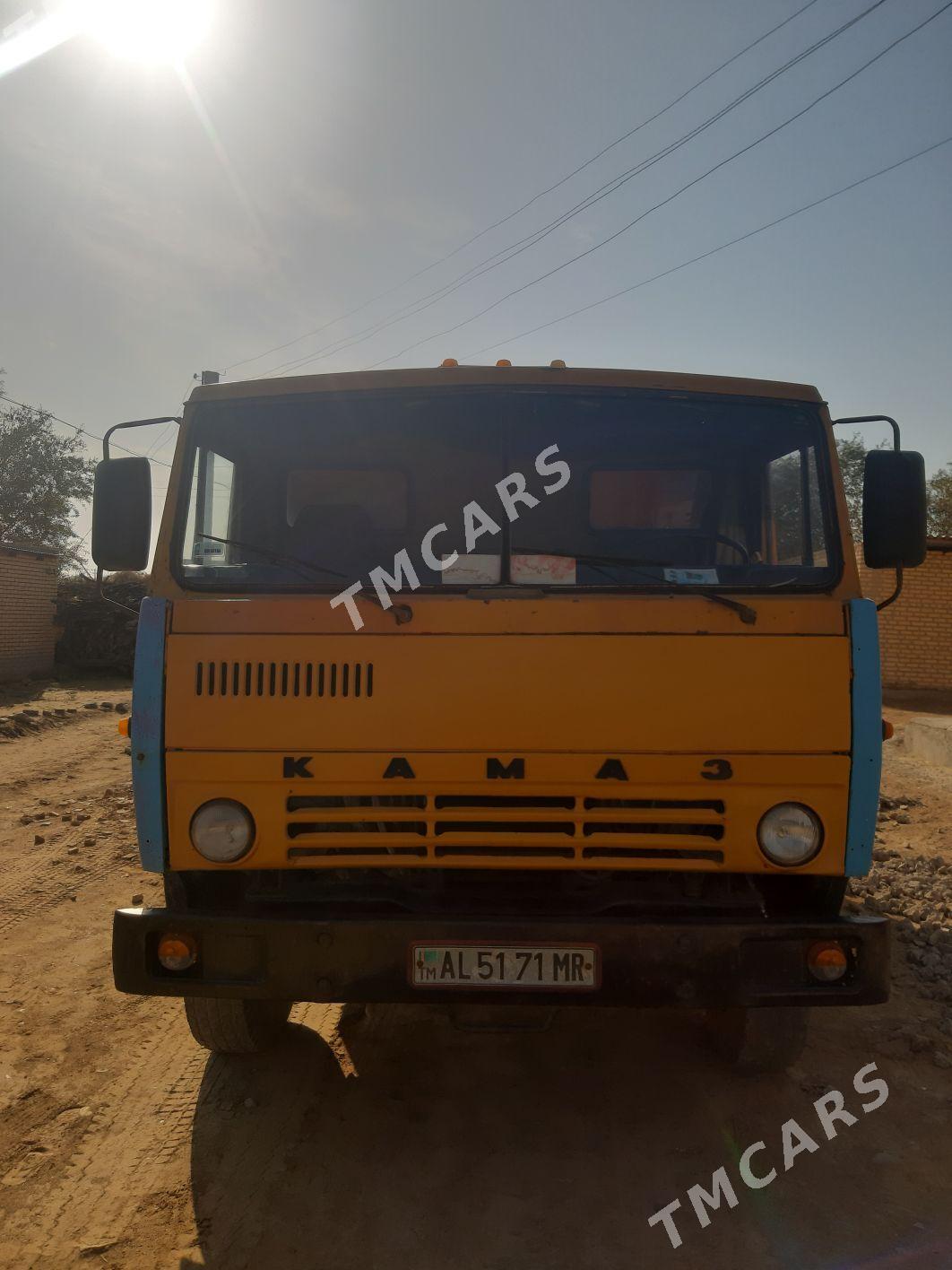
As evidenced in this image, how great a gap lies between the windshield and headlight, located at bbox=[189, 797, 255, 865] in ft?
2.38

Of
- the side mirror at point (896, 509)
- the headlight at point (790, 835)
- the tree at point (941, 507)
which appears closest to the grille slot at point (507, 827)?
the headlight at point (790, 835)

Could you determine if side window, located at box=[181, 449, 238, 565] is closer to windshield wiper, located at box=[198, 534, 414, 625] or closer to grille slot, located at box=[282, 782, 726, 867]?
windshield wiper, located at box=[198, 534, 414, 625]

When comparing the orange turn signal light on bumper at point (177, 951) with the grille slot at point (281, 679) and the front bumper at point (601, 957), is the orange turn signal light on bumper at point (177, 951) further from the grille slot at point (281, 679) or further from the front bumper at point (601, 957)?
the grille slot at point (281, 679)

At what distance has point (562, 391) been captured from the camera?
3.05 m

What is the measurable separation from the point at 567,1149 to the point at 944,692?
14.8 metres

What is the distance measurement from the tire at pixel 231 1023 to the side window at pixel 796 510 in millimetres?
2331

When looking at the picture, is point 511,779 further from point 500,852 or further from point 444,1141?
point 444,1141

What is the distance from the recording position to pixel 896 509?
9.96ft

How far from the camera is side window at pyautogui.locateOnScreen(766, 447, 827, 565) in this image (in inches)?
117

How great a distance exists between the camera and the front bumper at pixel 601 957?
2570 millimetres

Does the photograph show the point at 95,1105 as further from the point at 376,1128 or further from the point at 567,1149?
the point at 567,1149

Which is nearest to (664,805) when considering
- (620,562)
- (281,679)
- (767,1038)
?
(620,562)

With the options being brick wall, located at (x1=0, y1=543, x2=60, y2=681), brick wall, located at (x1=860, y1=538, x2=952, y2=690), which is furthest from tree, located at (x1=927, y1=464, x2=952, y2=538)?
brick wall, located at (x1=0, y1=543, x2=60, y2=681)

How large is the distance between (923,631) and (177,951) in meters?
15.8
